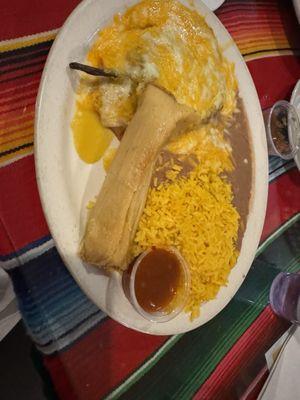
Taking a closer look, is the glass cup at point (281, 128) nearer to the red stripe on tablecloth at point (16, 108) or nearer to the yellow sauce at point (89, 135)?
the yellow sauce at point (89, 135)

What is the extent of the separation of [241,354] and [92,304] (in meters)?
0.55

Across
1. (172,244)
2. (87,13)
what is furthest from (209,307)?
(87,13)

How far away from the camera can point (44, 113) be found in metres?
0.78

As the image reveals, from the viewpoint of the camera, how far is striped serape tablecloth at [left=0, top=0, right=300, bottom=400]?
817 millimetres

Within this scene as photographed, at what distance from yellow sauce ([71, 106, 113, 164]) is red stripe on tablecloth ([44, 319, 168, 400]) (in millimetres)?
380

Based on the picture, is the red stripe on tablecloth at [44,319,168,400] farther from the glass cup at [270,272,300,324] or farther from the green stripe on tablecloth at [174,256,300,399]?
the glass cup at [270,272,300,324]

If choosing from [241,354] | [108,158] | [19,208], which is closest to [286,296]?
[241,354]

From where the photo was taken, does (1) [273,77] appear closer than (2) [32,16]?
No

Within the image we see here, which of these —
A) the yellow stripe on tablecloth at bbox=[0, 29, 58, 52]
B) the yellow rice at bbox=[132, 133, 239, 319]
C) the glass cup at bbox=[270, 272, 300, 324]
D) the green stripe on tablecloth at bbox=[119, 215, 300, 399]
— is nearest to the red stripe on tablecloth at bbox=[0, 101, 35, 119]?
the yellow stripe on tablecloth at bbox=[0, 29, 58, 52]

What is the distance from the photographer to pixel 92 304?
92 centimetres

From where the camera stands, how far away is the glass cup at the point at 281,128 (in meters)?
1.30

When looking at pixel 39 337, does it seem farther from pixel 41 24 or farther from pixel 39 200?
pixel 41 24

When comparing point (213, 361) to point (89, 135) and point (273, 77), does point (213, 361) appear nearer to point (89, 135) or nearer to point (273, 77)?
point (89, 135)

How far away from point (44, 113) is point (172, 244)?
0.39 metres
